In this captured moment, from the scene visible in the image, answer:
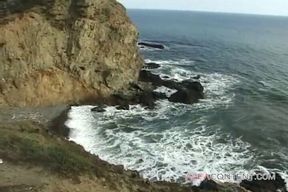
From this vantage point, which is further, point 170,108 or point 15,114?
point 170,108

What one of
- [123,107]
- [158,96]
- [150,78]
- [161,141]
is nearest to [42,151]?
[161,141]

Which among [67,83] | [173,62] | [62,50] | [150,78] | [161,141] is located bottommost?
[173,62]

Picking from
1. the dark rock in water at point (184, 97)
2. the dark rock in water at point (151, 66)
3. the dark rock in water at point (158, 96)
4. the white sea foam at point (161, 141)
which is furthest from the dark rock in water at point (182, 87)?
the dark rock in water at point (151, 66)

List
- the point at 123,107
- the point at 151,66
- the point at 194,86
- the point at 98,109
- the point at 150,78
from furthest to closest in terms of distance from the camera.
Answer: the point at 151,66 < the point at 150,78 < the point at 194,86 < the point at 123,107 < the point at 98,109

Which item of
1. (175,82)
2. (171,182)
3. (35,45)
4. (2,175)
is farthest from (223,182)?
(175,82)

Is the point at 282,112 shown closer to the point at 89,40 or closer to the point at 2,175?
the point at 89,40

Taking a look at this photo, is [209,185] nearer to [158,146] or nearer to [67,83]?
[158,146]
